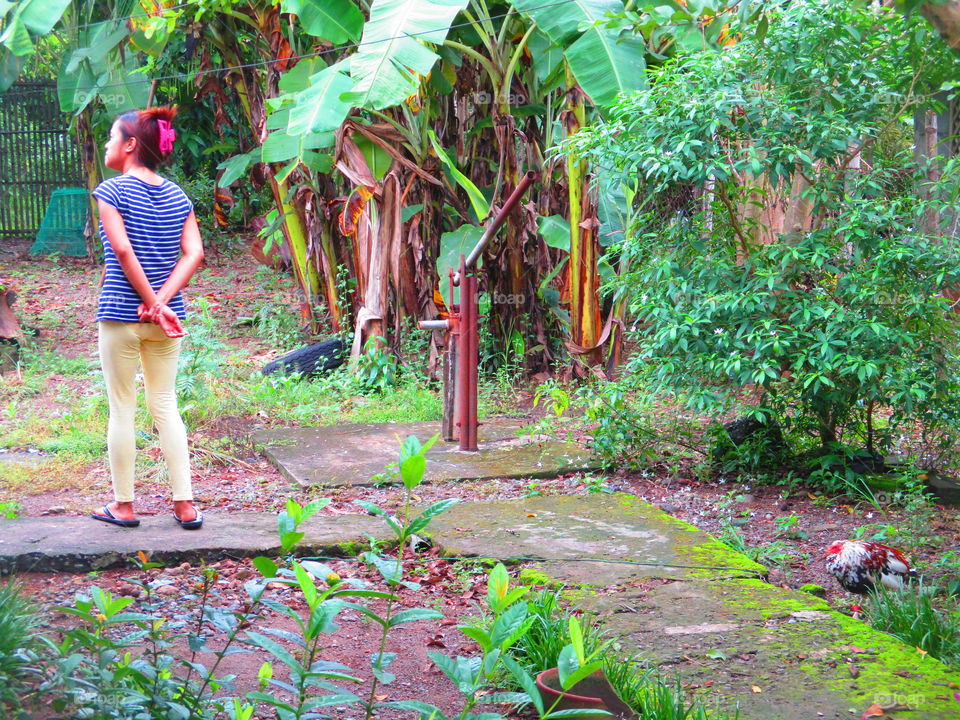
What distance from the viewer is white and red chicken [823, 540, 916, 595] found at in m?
3.64

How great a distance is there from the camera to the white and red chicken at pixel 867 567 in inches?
143

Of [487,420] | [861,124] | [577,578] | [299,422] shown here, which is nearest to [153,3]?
[299,422]

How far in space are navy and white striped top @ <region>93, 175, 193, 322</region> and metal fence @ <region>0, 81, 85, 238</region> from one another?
11.6 metres

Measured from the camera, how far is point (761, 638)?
9.79ft

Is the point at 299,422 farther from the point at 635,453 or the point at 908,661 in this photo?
the point at 908,661

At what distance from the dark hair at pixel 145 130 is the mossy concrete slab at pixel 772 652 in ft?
8.50

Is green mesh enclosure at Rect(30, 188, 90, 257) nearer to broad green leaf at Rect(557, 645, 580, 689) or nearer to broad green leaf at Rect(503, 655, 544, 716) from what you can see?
broad green leaf at Rect(503, 655, 544, 716)

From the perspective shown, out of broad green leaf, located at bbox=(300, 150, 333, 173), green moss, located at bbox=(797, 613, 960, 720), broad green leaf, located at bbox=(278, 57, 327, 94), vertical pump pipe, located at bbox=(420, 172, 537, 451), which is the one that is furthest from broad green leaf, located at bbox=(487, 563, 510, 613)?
broad green leaf, located at bbox=(278, 57, 327, 94)

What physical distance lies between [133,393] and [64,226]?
10.9m

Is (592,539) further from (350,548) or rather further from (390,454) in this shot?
(390,454)

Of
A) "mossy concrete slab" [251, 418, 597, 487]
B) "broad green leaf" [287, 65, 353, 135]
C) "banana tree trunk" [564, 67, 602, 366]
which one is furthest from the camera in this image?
"banana tree trunk" [564, 67, 602, 366]

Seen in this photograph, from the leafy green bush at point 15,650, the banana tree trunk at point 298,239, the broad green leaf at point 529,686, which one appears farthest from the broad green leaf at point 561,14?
the broad green leaf at point 529,686

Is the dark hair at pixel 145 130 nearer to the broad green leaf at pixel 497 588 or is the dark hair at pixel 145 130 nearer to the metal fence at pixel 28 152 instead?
the broad green leaf at pixel 497 588

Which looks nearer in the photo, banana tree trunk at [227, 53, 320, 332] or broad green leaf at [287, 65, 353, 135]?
broad green leaf at [287, 65, 353, 135]
